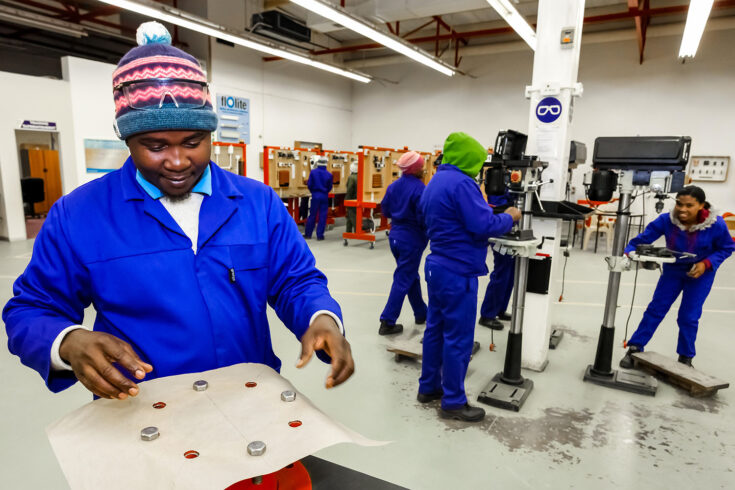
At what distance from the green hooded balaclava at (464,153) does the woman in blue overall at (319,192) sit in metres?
6.60

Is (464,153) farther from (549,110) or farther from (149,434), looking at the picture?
(149,434)

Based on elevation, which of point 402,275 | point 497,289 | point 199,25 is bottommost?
point 497,289

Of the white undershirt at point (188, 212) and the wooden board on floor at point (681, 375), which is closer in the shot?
the white undershirt at point (188, 212)

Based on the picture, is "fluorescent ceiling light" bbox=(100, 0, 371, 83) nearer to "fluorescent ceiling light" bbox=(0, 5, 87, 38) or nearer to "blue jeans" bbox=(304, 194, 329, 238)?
"fluorescent ceiling light" bbox=(0, 5, 87, 38)

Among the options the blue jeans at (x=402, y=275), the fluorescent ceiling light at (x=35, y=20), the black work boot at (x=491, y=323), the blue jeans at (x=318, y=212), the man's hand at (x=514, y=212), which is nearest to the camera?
the man's hand at (x=514, y=212)

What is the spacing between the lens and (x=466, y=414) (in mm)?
2846

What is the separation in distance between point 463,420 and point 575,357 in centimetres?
159

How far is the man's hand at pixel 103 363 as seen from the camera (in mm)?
778

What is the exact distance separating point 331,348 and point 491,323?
397 centimetres

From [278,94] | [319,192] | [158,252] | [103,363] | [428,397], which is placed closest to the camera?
[103,363]

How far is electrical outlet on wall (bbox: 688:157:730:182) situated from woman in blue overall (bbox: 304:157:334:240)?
8.80m

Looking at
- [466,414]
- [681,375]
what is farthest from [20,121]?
[681,375]

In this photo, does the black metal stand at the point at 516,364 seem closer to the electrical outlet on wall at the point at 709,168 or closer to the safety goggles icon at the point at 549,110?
the safety goggles icon at the point at 549,110

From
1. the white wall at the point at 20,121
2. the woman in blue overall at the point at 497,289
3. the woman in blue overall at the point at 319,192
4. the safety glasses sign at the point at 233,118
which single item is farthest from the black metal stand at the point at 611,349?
the safety glasses sign at the point at 233,118
